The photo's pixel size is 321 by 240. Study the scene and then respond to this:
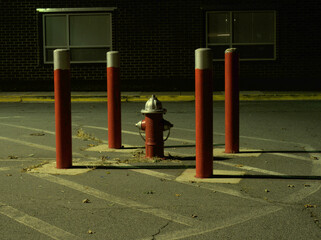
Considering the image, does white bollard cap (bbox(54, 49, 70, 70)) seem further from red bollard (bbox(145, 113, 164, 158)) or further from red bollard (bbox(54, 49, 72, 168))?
red bollard (bbox(145, 113, 164, 158))

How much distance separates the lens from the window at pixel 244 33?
759 inches

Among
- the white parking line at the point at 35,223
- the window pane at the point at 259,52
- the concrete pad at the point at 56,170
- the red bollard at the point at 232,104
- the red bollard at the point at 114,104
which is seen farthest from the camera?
the window pane at the point at 259,52

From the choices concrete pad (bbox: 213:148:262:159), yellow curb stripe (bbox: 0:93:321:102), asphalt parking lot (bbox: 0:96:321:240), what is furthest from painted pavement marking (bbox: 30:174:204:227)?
yellow curb stripe (bbox: 0:93:321:102)

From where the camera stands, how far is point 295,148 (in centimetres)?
852

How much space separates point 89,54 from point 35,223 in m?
15.2

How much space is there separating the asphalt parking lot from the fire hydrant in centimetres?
16

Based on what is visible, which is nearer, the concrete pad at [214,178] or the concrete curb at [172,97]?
the concrete pad at [214,178]

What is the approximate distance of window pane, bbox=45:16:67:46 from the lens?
19647mm

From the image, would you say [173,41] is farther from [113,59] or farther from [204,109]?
[204,109]

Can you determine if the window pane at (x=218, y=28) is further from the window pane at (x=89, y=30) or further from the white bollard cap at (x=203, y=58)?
the white bollard cap at (x=203, y=58)

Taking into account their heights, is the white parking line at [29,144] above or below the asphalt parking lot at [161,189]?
above

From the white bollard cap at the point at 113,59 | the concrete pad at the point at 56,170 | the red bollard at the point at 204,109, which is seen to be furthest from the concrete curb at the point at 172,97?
the red bollard at the point at 204,109

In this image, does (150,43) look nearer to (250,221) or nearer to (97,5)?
(97,5)

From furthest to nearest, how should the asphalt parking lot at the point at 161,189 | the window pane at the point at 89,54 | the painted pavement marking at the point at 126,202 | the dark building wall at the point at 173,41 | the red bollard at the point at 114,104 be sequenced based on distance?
the window pane at the point at 89,54 < the dark building wall at the point at 173,41 < the red bollard at the point at 114,104 < the painted pavement marking at the point at 126,202 < the asphalt parking lot at the point at 161,189
